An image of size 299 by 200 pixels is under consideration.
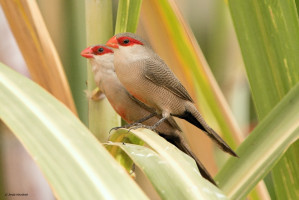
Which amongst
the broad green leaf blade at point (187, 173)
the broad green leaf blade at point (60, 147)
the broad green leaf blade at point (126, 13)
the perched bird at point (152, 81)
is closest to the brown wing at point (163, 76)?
the perched bird at point (152, 81)

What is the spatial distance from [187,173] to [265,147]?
0.28 m

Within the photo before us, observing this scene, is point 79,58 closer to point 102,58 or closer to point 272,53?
point 102,58

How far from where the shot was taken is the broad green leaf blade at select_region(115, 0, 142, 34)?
3.19 ft

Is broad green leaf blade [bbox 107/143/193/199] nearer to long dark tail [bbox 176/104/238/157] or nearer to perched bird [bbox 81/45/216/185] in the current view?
long dark tail [bbox 176/104/238/157]

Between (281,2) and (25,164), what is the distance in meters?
1.11

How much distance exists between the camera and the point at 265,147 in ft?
2.60

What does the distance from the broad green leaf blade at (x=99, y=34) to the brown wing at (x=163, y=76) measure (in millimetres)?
230

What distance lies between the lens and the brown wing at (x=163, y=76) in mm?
1222

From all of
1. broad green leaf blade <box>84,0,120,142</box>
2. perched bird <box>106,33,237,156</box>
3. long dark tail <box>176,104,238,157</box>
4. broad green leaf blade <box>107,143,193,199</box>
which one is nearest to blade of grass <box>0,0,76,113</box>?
broad green leaf blade <box>84,0,120,142</box>

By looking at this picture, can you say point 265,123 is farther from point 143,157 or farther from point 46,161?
point 46,161

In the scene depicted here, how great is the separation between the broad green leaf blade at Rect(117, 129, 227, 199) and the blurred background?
492 millimetres

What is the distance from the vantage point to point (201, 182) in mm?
531

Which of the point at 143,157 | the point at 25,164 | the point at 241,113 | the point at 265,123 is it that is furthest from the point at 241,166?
the point at 25,164

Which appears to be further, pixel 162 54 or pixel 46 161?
pixel 162 54
